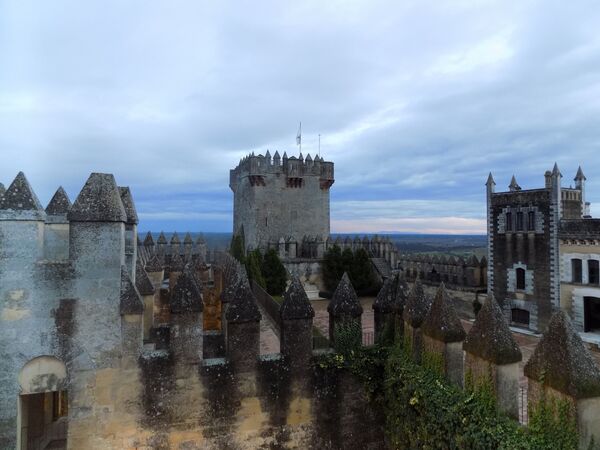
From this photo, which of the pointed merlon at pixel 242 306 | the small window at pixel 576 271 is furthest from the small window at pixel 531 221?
the pointed merlon at pixel 242 306

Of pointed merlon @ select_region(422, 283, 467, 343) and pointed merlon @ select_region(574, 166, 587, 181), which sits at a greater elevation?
pointed merlon @ select_region(574, 166, 587, 181)

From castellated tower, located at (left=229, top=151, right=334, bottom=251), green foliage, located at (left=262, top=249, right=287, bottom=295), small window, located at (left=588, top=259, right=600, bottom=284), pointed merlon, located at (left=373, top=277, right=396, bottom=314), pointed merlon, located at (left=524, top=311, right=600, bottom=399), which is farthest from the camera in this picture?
castellated tower, located at (left=229, top=151, right=334, bottom=251)

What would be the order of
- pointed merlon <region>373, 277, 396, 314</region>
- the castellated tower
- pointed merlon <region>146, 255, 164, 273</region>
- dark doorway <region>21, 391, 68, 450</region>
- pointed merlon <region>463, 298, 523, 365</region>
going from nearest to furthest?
pointed merlon <region>463, 298, 523, 365</region> < pointed merlon <region>373, 277, 396, 314</region> < dark doorway <region>21, 391, 68, 450</region> < pointed merlon <region>146, 255, 164, 273</region> < the castellated tower

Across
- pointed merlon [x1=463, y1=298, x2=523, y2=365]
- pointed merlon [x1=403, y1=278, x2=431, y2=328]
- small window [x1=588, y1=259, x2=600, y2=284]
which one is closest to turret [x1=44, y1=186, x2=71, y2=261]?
pointed merlon [x1=403, y1=278, x2=431, y2=328]

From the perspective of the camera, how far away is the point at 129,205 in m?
8.52

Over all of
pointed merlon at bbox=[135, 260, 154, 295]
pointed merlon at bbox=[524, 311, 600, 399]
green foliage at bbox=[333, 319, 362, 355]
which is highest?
pointed merlon at bbox=[135, 260, 154, 295]

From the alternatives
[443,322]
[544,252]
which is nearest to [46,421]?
[443,322]

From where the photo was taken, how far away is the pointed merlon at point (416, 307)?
23.0 ft

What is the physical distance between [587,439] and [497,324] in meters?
1.59

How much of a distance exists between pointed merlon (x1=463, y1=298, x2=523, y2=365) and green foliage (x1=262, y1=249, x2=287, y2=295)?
28276 mm

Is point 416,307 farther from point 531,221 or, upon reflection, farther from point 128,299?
point 531,221

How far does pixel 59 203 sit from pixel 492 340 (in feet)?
26.5

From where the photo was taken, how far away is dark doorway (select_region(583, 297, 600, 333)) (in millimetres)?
24609

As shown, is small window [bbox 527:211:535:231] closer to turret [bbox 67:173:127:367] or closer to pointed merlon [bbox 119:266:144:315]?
pointed merlon [bbox 119:266:144:315]
